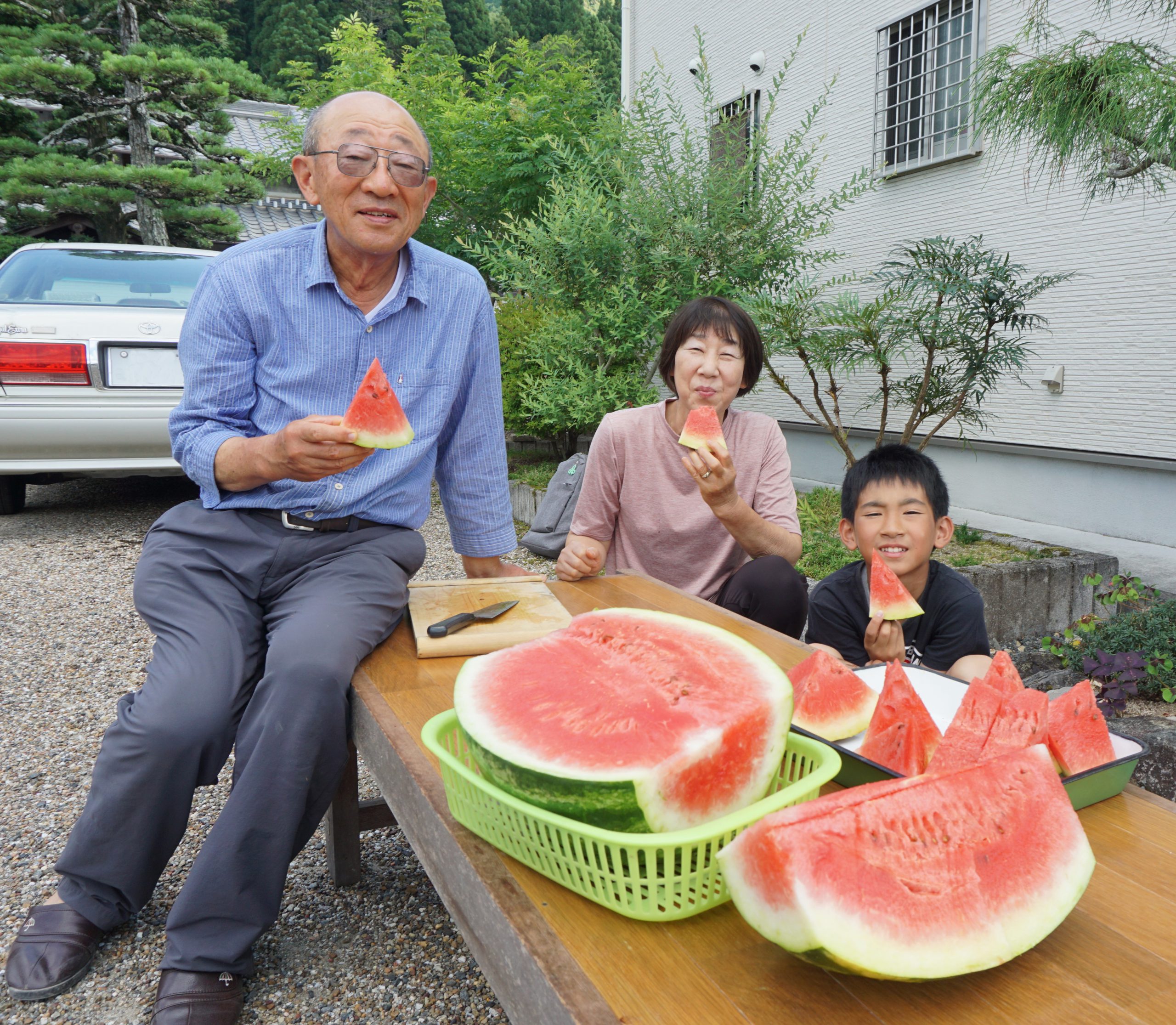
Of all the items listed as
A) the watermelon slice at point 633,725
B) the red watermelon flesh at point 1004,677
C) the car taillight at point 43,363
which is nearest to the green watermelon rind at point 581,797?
the watermelon slice at point 633,725

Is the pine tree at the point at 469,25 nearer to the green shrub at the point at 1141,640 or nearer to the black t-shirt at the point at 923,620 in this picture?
the green shrub at the point at 1141,640

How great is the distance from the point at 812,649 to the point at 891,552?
733mm

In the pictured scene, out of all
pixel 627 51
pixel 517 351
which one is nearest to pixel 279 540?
pixel 517 351

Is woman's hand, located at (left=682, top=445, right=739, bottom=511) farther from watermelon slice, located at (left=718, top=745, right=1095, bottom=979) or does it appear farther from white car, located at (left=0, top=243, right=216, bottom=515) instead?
white car, located at (left=0, top=243, right=216, bottom=515)

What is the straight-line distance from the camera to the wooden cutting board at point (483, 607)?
2.03 meters

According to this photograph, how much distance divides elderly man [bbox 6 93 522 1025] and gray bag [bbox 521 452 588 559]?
9.29 ft

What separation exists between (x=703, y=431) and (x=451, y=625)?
1110mm

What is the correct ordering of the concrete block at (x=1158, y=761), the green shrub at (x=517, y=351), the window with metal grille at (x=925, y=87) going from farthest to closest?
1. the green shrub at (x=517, y=351)
2. the window with metal grille at (x=925, y=87)
3. the concrete block at (x=1158, y=761)

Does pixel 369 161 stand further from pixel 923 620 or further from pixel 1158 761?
pixel 1158 761

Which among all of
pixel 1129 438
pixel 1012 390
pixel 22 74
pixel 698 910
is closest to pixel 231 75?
pixel 22 74

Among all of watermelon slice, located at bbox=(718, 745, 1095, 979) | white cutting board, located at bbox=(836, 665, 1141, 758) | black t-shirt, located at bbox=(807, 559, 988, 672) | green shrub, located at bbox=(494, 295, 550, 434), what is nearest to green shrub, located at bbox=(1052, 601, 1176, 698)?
black t-shirt, located at bbox=(807, 559, 988, 672)

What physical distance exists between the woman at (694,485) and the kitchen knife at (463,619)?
31.8 inches

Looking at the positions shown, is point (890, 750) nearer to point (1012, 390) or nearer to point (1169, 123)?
point (1169, 123)

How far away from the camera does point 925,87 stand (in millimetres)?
8148
